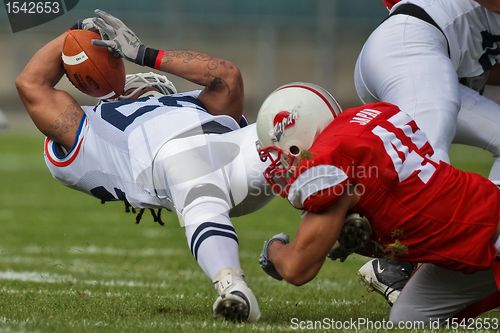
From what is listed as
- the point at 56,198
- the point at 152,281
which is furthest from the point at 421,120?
the point at 56,198

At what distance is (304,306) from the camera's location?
4406mm

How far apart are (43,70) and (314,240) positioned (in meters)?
1.71

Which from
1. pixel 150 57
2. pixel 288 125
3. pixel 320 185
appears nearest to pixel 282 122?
pixel 288 125

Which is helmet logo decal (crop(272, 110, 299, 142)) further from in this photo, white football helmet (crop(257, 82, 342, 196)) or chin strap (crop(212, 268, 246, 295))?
chin strap (crop(212, 268, 246, 295))

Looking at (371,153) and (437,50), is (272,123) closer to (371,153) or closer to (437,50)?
(371,153)

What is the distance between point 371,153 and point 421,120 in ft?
2.35

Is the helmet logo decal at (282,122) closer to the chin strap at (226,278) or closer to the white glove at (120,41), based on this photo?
the chin strap at (226,278)

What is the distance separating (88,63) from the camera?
4398 millimetres

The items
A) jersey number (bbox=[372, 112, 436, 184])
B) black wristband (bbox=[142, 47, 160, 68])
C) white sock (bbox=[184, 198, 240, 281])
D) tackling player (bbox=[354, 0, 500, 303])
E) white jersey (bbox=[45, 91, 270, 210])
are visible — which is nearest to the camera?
jersey number (bbox=[372, 112, 436, 184])

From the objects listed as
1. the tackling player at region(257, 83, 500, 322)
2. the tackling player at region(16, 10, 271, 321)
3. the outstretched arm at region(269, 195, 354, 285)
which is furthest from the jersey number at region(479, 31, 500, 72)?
the outstretched arm at region(269, 195, 354, 285)

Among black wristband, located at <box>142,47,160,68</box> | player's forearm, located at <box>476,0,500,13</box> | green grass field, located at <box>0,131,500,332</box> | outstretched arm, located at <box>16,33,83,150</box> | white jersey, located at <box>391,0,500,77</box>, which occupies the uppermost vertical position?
player's forearm, located at <box>476,0,500,13</box>

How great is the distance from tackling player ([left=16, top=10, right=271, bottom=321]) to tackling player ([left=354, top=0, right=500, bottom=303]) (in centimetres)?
61

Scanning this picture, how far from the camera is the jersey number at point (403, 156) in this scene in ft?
10.8

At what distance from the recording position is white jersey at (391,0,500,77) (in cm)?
417
